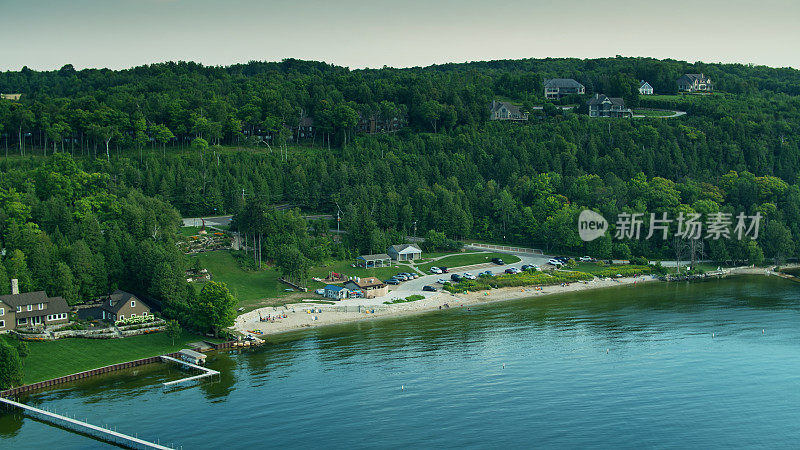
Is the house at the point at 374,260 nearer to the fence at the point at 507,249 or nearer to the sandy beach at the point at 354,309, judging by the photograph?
the sandy beach at the point at 354,309

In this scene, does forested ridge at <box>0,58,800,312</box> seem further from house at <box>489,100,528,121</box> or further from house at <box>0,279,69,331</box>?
house at <box>489,100,528,121</box>

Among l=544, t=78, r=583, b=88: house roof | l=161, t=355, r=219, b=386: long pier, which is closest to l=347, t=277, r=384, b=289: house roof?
l=161, t=355, r=219, b=386: long pier

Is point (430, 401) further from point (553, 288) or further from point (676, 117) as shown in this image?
point (676, 117)

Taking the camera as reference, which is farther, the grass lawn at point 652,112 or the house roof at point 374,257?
the grass lawn at point 652,112

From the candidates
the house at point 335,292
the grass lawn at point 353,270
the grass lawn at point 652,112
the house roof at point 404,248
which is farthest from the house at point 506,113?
the house at point 335,292

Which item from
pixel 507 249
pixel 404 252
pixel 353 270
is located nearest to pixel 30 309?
pixel 353 270

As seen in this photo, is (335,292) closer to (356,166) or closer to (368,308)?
(368,308)
